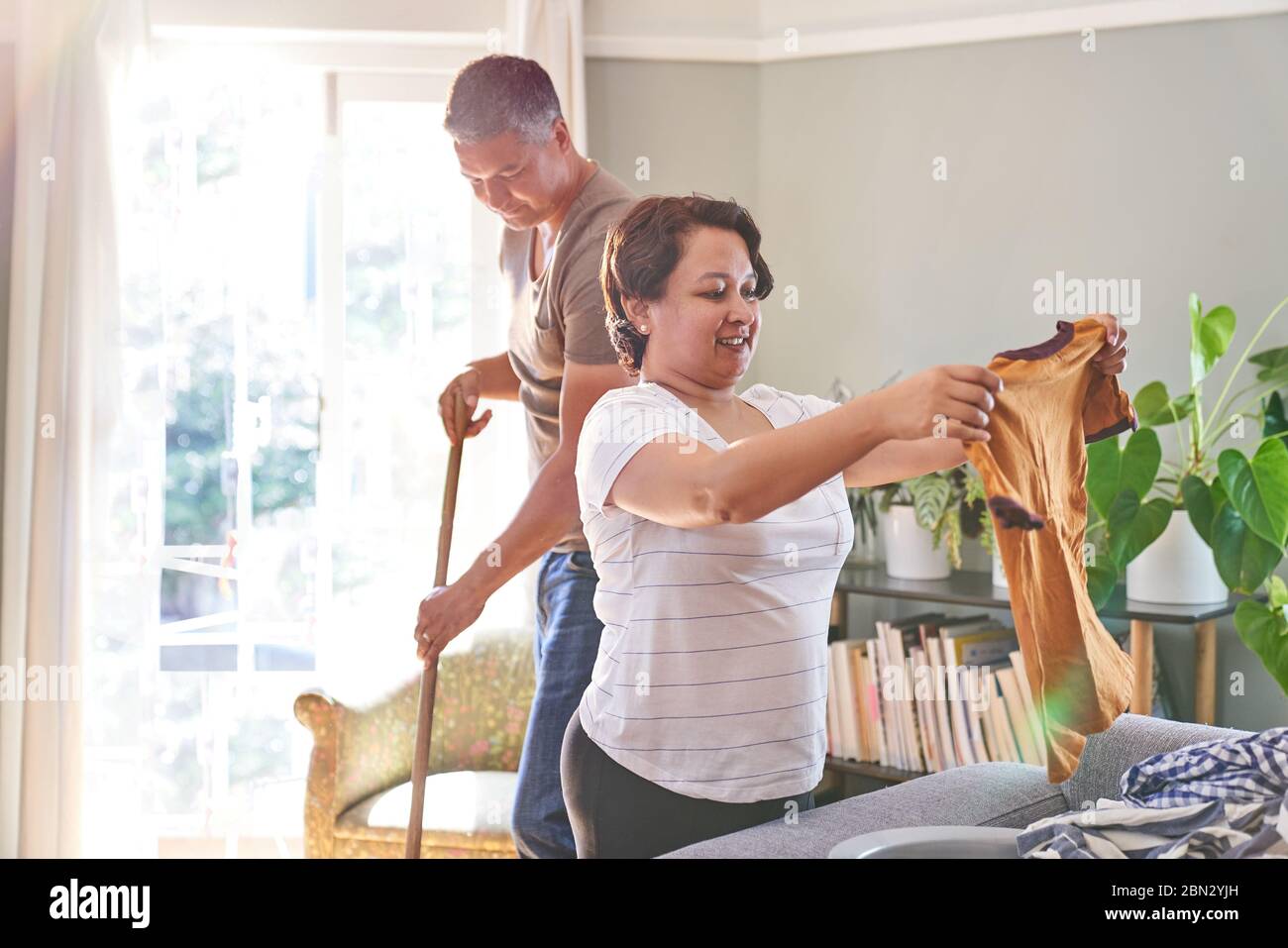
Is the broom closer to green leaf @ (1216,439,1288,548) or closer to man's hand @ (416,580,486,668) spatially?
man's hand @ (416,580,486,668)

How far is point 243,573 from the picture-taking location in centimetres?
332

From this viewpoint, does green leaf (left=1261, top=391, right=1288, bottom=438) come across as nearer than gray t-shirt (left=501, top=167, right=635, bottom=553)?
No

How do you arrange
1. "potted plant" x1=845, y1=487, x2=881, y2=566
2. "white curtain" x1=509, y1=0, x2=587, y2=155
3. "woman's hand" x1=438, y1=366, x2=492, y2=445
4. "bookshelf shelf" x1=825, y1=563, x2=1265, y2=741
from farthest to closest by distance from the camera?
"white curtain" x1=509, y1=0, x2=587, y2=155 < "potted plant" x1=845, y1=487, x2=881, y2=566 < "bookshelf shelf" x1=825, y1=563, x2=1265, y2=741 < "woman's hand" x1=438, y1=366, x2=492, y2=445

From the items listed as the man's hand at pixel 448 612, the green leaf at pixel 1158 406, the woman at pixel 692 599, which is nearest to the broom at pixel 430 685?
the man's hand at pixel 448 612

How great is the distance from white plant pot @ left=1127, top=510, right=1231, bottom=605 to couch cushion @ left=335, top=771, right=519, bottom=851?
4.70 ft

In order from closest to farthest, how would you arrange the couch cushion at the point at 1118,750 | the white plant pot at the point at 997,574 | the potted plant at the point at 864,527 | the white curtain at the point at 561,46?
the couch cushion at the point at 1118,750 < the white plant pot at the point at 997,574 < the potted plant at the point at 864,527 < the white curtain at the point at 561,46

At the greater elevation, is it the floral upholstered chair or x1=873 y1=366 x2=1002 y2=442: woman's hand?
x1=873 y1=366 x2=1002 y2=442: woman's hand

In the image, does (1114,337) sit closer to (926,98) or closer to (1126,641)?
(1126,641)

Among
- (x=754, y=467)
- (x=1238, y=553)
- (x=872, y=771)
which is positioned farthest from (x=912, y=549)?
(x=754, y=467)

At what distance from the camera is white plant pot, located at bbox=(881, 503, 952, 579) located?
286cm

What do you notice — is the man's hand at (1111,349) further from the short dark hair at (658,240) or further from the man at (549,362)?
the man at (549,362)

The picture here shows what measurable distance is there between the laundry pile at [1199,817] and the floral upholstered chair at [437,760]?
159 centimetres

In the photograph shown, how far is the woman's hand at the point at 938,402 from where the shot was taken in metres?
1.03

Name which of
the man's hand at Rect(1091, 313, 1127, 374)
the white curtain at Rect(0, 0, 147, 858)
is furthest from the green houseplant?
the white curtain at Rect(0, 0, 147, 858)
